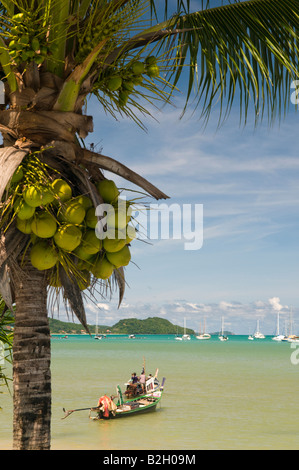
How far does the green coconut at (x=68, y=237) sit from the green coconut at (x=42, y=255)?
0.10 metres

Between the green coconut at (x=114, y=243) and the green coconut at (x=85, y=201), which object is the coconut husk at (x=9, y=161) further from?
the green coconut at (x=114, y=243)

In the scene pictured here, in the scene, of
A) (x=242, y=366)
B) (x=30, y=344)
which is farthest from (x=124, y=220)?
(x=242, y=366)

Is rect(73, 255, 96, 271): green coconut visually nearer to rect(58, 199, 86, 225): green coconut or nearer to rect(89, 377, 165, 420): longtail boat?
rect(58, 199, 86, 225): green coconut

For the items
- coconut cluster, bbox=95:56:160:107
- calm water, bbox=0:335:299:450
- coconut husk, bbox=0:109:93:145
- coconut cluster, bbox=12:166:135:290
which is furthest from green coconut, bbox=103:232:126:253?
calm water, bbox=0:335:299:450

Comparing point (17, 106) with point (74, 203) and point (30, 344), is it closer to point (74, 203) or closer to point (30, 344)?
point (74, 203)

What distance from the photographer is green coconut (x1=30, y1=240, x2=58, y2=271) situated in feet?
9.09

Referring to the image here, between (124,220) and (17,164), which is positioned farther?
(124,220)

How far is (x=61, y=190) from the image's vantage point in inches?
106

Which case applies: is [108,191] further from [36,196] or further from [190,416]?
[190,416]

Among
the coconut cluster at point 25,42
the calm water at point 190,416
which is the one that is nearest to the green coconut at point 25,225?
the coconut cluster at point 25,42

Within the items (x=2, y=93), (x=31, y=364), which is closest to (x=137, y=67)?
(x=2, y=93)

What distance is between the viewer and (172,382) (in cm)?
4853

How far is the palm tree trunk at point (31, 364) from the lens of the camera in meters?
2.86

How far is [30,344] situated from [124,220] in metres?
0.87
